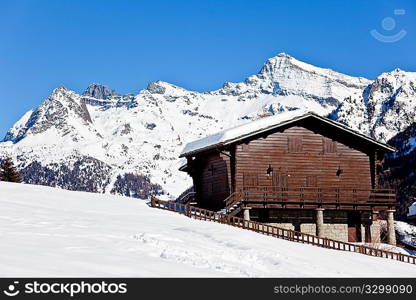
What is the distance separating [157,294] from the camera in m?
14.2

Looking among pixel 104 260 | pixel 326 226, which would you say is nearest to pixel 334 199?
pixel 326 226

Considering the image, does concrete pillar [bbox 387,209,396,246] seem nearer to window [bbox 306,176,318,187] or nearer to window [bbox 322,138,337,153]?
window [bbox 306,176,318,187]

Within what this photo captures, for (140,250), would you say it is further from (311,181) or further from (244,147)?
(311,181)

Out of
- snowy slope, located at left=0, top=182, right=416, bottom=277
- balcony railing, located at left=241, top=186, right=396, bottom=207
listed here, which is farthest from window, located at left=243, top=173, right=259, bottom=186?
snowy slope, located at left=0, top=182, right=416, bottom=277

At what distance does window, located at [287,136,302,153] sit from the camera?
4031 cm

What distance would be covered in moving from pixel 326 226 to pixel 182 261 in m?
22.5

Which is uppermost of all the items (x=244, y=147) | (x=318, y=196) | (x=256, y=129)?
(x=256, y=129)

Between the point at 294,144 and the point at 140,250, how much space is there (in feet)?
73.0

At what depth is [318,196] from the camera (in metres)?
39.2

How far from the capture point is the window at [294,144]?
4031cm

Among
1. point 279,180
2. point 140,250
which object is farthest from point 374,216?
point 140,250

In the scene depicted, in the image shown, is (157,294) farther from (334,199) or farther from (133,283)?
(334,199)

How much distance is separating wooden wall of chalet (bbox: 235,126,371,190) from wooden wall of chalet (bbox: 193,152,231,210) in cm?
126

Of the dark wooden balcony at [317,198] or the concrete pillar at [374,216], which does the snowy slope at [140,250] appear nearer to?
the dark wooden balcony at [317,198]
